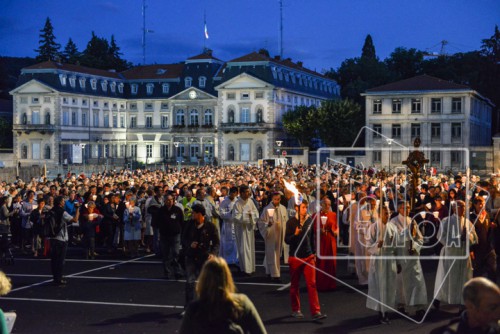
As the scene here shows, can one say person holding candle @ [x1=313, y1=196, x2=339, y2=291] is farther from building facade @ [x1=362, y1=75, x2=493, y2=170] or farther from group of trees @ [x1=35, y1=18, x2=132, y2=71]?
group of trees @ [x1=35, y1=18, x2=132, y2=71]

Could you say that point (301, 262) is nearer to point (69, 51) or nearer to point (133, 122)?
point (133, 122)

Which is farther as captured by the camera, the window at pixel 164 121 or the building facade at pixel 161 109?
the window at pixel 164 121

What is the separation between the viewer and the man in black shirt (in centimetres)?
1039

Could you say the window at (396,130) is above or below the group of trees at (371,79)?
below

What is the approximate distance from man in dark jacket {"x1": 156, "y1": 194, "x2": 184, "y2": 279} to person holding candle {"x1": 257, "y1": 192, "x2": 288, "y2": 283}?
1.83 metres

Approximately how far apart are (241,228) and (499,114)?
76.0 m

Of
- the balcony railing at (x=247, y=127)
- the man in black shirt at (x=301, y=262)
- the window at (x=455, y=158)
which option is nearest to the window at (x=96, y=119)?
the balcony railing at (x=247, y=127)

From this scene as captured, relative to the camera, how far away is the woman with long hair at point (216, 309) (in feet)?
15.7

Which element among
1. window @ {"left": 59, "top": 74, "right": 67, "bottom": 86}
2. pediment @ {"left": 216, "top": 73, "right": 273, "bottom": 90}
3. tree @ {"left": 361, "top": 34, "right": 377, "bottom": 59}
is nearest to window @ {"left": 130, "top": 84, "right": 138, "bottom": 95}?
window @ {"left": 59, "top": 74, "right": 67, "bottom": 86}

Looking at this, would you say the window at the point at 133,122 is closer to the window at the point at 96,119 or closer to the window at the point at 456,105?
the window at the point at 96,119

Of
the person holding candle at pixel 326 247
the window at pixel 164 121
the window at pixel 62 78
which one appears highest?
the window at pixel 62 78

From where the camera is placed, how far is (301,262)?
413 inches

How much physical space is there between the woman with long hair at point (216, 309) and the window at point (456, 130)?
64089mm

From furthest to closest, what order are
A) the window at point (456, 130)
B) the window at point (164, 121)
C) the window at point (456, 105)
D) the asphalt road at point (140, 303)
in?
the window at point (164, 121) → the window at point (456, 130) → the window at point (456, 105) → the asphalt road at point (140, 303)
